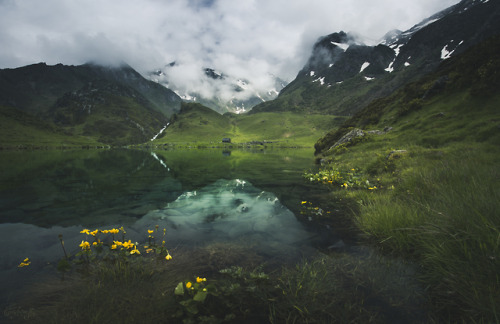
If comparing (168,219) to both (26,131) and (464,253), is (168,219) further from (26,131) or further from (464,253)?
(26,131)

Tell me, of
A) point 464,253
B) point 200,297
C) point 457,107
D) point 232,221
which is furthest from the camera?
point 457,107

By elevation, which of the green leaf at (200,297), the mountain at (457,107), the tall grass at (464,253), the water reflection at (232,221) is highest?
the mountain at (457,107)

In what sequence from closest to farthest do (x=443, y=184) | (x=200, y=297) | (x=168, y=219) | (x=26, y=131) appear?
(x=200, y=297), (x=443, y=184), (x=168, y=219), (x=26, y=131)

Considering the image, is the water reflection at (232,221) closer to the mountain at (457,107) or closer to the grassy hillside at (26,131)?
the mountain at (457,107)

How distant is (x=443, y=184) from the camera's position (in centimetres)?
790

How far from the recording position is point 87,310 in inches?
171

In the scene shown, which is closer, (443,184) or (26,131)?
(443,184)

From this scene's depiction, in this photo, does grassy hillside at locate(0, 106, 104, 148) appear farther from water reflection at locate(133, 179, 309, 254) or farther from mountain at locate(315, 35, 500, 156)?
mountain at locate(315, 35, 500, 156)

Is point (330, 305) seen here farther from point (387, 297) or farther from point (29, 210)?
point (29, 210)

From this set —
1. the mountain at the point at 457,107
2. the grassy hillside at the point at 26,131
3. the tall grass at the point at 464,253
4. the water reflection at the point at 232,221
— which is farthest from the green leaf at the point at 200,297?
the grassy hillside at the point at 26,131

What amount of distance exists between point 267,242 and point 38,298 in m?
6.48

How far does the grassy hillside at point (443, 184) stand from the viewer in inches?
147

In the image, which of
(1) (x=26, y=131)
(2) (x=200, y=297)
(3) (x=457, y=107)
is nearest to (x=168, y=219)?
(2) (x=200, y=297)

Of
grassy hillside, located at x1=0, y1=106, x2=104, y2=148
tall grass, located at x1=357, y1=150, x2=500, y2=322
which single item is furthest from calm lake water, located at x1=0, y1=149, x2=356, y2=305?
grassy hillside, located at x1=0, y1=106, x2=104, y2=148
